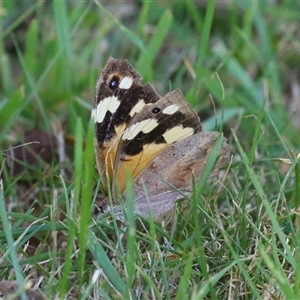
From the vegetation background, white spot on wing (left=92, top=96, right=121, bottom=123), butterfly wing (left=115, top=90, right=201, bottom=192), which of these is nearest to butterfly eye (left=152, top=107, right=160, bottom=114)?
butterfly wing (left=115, top=90, right=201, bottom=192)

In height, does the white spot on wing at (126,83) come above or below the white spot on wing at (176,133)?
above

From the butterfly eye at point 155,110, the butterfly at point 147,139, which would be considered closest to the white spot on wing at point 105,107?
the butterfly at point 147,139

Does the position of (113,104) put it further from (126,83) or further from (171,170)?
(171,170)

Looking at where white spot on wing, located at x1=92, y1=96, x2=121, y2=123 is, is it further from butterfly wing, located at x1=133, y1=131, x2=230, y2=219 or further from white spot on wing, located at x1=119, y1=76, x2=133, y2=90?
butterfly wing, located at x1=133, y1=131, x2=230, y2=219

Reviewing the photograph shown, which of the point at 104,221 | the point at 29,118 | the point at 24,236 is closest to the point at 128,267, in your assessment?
the point at 104,221

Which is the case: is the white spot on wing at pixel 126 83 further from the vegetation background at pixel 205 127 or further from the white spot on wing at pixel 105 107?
the vegetation background at pixel 205 127

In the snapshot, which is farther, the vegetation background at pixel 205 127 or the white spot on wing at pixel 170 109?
the white spot on wing at pixel 170 109

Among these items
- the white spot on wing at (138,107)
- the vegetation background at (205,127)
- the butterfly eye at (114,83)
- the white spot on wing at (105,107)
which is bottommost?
the vegetation background at (205,127)

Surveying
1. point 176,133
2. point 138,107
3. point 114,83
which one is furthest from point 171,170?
point 114,83
